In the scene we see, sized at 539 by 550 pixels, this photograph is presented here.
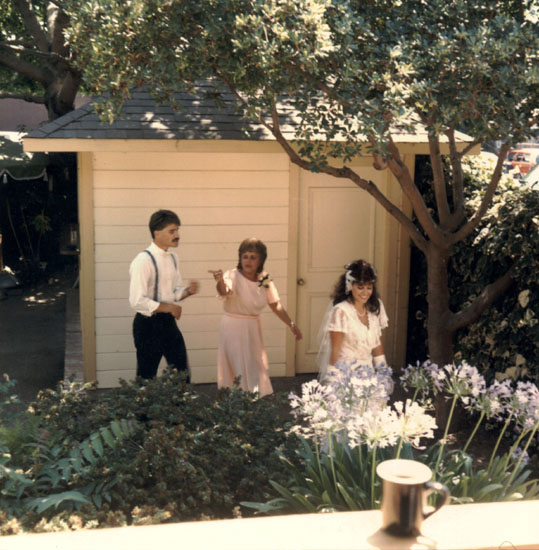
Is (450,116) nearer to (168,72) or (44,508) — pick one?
(168,72)

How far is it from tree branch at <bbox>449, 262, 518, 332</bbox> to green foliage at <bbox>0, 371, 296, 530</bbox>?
2703 mm

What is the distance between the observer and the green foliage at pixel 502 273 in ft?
22.3

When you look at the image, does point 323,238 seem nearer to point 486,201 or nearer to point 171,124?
point 171,124

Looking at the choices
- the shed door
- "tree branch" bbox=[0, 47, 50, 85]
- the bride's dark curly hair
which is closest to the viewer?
the bride's dark curly hair

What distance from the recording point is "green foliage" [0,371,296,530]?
13.7 feet

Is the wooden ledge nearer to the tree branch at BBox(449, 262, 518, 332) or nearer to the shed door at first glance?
the tree branch at BBox(449, 262, 518, 332)

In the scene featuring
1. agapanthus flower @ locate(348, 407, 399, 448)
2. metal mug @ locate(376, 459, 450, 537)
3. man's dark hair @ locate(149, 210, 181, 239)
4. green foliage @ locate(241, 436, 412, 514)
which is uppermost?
man's dark hair @ locate(149, 210, 181, 239)

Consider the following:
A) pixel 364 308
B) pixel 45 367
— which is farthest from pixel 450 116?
pixel 45 367

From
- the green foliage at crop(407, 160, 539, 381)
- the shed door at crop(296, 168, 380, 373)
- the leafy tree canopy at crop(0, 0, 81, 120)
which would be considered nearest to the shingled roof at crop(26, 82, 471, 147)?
the shed door at crop(296, 168, 380, 373)

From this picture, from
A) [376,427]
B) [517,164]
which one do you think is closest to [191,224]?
[517,164]

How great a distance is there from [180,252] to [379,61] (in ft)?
12.1

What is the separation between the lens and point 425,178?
30.3 feet

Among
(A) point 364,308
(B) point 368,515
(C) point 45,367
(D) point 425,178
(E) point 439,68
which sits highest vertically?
(E) point 439,68

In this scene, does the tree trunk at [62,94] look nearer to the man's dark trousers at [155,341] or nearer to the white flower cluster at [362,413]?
the man's dark trousers at [155,341]
